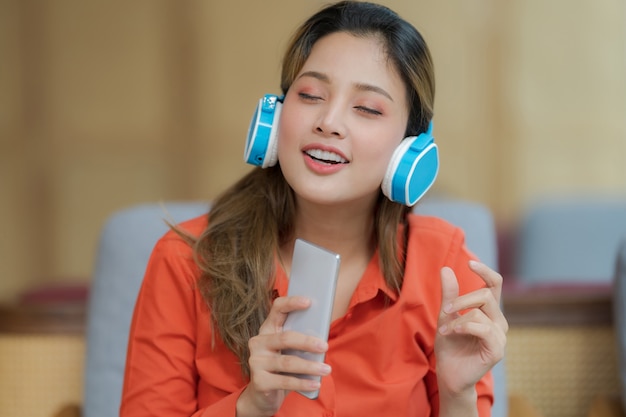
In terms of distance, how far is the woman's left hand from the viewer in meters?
1.17

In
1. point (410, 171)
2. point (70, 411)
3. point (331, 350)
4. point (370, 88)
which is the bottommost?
point (70, 411)

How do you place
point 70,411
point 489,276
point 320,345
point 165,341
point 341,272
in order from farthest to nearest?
1. point 70,411
2. point 341,272
3. point 165,341
4. point 489,276
5. point 320,345

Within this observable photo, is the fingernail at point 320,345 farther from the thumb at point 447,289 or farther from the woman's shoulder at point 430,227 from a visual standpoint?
the woman's shoulder at point 430,227

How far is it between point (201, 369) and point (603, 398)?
87 cm

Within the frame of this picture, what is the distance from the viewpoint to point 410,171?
1240 millimetres

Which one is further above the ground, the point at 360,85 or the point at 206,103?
the point at 360,85

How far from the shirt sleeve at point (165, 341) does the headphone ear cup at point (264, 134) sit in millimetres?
206

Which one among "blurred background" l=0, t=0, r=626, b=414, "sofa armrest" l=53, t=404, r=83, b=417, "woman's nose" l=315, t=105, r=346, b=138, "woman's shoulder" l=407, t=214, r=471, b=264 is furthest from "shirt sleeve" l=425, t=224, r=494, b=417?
"blurred background" l=0, t=0, r=626, b=414

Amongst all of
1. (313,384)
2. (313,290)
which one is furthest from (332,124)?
(313,384)

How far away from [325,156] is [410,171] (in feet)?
0.40

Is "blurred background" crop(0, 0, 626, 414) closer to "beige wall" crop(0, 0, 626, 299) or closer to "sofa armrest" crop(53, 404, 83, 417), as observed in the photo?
"beige wall" crop(0, 0, 626, 299)

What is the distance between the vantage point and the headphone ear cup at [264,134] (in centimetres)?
128

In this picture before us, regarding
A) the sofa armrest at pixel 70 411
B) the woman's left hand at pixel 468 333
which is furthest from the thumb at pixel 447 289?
the sofa armrest at pixel 70 411

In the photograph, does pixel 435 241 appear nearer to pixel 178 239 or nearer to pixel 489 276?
pixel 489 276
